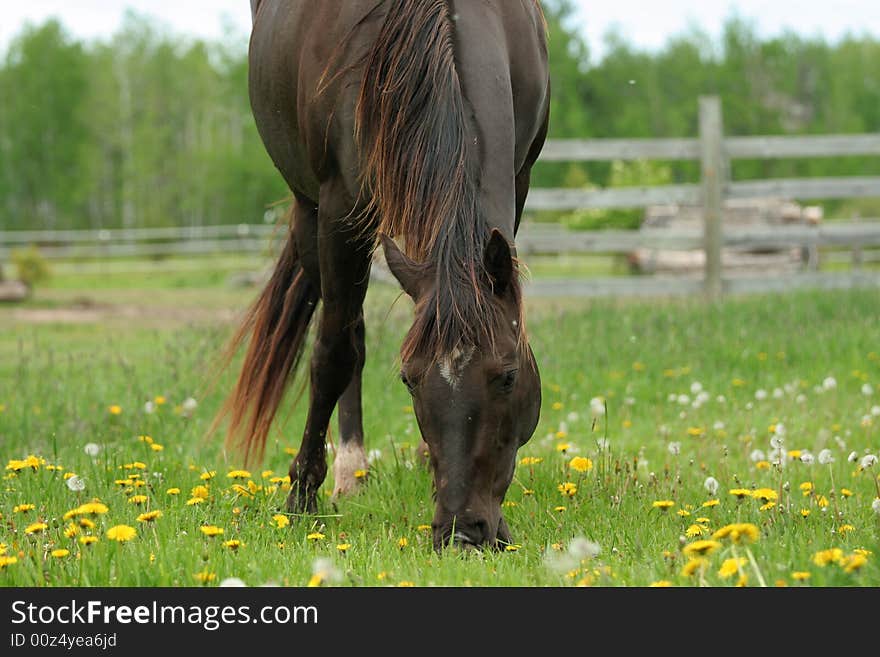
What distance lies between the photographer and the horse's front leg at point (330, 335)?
391 cm

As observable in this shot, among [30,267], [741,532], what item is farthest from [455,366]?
[30,267]

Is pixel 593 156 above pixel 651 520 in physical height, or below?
above

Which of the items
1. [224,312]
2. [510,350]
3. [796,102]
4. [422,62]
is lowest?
[224,312]

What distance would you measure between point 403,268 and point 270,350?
206 centimetres

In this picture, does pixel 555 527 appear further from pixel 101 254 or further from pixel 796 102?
pixel 796 102

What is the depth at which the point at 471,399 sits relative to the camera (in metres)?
2.88

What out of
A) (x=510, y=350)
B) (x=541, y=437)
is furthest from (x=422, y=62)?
(x=541, y=437)

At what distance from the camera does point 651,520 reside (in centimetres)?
354

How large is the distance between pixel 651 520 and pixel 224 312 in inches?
468

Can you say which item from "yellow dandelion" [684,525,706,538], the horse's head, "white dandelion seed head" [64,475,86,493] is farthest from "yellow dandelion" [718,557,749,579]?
"white dandelion seed head" [64,475,86,493]

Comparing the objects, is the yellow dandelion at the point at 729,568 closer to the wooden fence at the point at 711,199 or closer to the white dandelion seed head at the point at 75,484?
the white dandelion seed head at the point at 75,484

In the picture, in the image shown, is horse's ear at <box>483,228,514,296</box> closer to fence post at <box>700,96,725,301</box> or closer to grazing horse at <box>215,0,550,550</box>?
grazing horse at <box>215,0,550,550</box>

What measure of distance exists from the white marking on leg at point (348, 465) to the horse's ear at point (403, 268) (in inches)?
71.3
